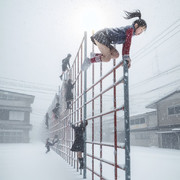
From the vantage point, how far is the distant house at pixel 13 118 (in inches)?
1183

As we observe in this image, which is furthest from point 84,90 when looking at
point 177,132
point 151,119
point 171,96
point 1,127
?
point 1,127

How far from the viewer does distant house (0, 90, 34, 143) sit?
Result: 30047mm

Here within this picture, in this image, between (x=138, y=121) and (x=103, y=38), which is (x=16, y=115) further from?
(x=103, y=38)

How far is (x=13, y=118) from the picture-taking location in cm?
3086

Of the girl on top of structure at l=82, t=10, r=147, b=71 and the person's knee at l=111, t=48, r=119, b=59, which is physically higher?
the girl on top of structure at l=82, t=10, r=147, b=71

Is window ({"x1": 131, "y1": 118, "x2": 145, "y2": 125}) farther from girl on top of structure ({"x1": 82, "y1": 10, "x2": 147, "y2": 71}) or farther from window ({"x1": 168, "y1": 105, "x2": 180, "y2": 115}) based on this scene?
girl on top of structure ({"x1": 82, "y1": 10, "x2": 147, "y2": 71})

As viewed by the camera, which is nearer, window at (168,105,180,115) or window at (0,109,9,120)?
window at (168,105,180,115)

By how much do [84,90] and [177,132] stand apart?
62.7 ft

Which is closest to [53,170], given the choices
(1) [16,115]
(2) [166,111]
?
(2) [166,111]

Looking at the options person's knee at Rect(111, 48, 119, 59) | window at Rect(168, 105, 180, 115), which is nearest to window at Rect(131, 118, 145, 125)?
window at Rect(168, 105, 180, 115)

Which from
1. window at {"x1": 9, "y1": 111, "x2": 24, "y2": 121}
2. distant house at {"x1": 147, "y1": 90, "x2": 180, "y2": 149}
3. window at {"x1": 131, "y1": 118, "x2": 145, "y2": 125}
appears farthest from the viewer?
window at {"x1": 9, "y1": 111, "x2": 24, "y2": 121}

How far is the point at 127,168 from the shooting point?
2.21m

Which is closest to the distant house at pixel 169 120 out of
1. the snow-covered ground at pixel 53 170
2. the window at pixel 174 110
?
the window at pixel 174 110

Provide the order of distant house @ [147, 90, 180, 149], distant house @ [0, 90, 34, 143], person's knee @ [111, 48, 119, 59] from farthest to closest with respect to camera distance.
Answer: distant house @ [0, 90, 34, 143], distant house @ [147, 90, 180, 149], person's knee @ [111, 48, 119, 59]
